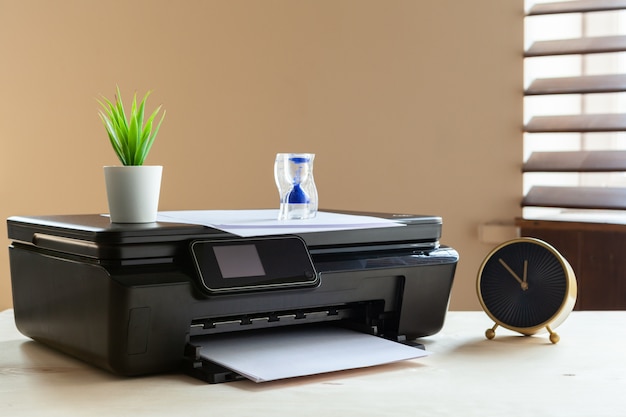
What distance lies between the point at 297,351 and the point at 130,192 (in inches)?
12.5

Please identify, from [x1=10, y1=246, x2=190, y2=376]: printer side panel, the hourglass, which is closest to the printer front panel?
[x1=10, y1=246, x2=190, y2=376]: printer side panel

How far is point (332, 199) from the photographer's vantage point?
2.97m

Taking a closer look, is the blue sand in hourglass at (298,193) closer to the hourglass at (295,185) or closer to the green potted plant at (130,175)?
the hourglass at (295,185)

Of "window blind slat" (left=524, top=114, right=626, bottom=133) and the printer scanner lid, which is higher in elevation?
"window blind slat" (left=524, top=114, right=626, bottom=133)

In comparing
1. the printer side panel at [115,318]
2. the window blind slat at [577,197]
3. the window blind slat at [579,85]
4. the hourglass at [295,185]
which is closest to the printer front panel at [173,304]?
the printer side panel at [115,318]

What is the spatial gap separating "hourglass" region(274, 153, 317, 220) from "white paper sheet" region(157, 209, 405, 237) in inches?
0.9

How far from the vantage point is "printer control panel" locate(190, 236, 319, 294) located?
1080 millimetres

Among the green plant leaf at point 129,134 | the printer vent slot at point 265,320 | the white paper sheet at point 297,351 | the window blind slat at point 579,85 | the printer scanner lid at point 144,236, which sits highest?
the window blind slat at point 579,85

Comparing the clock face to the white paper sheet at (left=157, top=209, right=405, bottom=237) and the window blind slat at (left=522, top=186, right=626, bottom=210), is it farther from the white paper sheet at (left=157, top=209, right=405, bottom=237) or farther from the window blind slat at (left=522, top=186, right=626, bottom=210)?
the window blind slat at (left=522, top=186, right=626, bottom=210)

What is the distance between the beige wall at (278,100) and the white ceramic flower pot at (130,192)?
184cm

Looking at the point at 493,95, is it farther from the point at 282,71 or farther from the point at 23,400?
the point at 23,400

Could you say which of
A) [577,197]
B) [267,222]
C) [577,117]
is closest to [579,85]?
[577,117]

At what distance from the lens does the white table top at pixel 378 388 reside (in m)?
0.93

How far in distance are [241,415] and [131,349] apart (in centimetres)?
21
